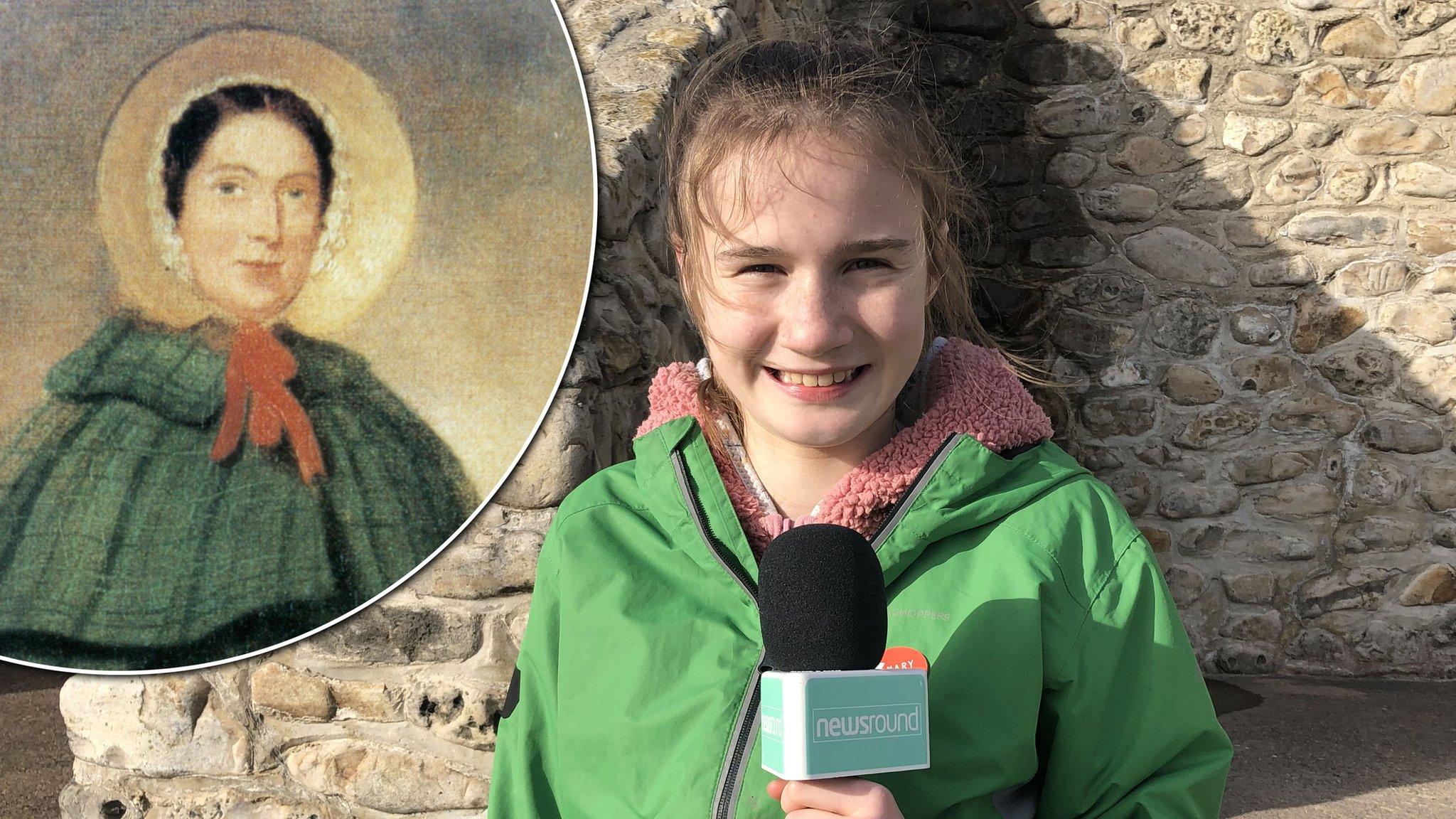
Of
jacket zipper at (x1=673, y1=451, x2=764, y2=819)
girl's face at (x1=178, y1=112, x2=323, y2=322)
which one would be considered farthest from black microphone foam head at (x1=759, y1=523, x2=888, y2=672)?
A: girl's face at (x1=178, y1=112, x2=323, y2=322)

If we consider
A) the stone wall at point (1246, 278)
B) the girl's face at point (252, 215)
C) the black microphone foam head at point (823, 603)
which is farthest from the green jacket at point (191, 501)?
the stone wall at point (1246, 278)

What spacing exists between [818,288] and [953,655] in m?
0.42

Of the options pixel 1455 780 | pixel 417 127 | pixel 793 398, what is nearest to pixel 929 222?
pixel 793 398

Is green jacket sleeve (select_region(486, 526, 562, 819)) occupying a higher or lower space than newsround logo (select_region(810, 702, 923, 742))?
lower

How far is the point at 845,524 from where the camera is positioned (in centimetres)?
130

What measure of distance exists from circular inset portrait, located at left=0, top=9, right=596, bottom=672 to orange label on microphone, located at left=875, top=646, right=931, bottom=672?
1.48 metres

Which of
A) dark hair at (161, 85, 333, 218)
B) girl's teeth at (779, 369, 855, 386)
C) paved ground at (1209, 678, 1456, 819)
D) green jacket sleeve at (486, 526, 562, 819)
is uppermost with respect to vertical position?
dark hair at (161, 85, 333, 218)

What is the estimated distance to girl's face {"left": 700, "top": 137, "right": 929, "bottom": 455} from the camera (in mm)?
1182

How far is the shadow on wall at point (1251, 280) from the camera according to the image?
14.9 ft

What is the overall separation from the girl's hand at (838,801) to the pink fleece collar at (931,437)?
44 centimetres

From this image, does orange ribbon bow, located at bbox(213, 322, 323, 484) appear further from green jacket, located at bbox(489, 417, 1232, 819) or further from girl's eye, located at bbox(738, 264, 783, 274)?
girl's eye, located at bbox(738, 264, 783, 274)

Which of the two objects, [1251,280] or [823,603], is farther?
[1251,280]

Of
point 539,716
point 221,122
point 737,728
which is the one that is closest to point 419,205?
point 221,122

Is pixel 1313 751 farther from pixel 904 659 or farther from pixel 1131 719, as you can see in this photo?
pixel 904 659
